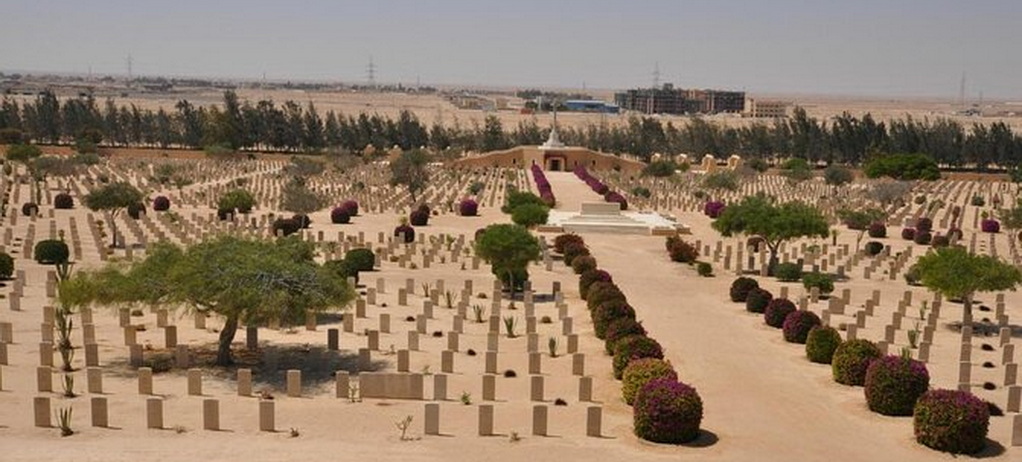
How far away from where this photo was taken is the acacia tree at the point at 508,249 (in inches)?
1356

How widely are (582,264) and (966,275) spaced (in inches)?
519

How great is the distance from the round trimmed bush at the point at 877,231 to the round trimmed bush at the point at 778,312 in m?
26.1

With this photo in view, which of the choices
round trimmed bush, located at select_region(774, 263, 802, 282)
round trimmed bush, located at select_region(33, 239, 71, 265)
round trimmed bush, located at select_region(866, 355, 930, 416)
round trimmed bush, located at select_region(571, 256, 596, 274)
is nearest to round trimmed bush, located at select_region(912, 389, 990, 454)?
round trimmed bush, located at select_region(866, 355, 930, 416)

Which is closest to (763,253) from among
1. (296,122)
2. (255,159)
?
(255,159)

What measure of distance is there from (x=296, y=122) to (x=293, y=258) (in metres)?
89.5

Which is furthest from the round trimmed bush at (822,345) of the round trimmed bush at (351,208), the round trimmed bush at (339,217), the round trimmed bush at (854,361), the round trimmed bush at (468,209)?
the round trimmed bush at (468,209)

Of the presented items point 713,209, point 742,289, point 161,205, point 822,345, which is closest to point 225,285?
point 822,345

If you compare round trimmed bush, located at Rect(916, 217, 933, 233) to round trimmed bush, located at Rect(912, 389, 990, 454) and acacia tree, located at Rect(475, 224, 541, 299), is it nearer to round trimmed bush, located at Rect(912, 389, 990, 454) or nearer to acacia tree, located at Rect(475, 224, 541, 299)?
acacia tree, located at Rect(475, 224, 541, 299)

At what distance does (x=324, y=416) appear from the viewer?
Result: 20203 millimetres

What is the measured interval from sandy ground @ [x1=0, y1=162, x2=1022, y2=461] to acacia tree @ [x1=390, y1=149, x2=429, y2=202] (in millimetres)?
36097

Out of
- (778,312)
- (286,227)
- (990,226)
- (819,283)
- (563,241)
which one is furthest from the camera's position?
(990,226)

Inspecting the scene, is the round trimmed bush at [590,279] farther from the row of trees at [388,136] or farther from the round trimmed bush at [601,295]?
the row of trees at [388,136]

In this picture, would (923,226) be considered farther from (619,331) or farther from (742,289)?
(619,331)

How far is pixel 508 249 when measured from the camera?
3450 cm
